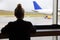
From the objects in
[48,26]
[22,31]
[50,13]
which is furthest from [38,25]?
[22,31]

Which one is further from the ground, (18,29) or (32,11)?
(32,11)

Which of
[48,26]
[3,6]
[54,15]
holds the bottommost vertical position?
[48,26]

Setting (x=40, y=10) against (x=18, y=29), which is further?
(x=40, y=10)

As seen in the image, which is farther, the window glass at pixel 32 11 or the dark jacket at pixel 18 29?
the window glass at pixel 32 11

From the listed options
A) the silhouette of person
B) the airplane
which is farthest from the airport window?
the silhouette of person

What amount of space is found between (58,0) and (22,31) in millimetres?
1723

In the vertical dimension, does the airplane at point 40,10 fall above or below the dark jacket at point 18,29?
above

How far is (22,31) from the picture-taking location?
5.98 ft

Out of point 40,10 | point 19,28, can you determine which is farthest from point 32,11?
point 19,28

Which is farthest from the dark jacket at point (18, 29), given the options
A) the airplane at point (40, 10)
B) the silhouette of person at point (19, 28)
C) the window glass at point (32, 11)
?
the airplane at point (40, 10)

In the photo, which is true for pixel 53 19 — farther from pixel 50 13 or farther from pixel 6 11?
pixel 6 11

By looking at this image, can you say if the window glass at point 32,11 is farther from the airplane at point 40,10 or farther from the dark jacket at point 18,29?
the dark jacket at point 18,29

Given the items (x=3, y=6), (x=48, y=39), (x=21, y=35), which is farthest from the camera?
(x=48, y=39)

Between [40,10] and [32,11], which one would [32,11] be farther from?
[40,10]
